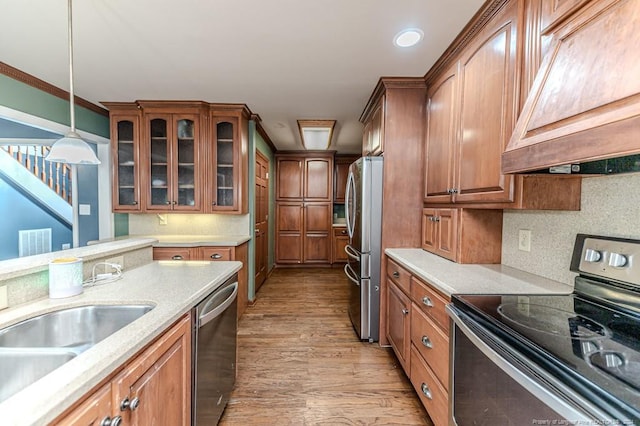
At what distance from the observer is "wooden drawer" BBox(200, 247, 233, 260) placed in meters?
2.94

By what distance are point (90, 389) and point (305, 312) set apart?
9.05 feet

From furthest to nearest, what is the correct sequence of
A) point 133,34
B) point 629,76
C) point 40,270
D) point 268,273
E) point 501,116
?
point 268,273 < point 133,34 < point 501,116 < point 40,270 < point 629,76

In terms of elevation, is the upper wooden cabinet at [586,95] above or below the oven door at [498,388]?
above

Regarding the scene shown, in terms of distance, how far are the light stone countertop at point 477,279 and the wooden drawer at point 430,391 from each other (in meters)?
0.52

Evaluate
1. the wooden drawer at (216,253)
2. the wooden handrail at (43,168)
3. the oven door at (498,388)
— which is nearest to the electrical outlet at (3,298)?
the oven door at (498,388)

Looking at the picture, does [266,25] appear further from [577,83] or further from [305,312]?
[305,312]

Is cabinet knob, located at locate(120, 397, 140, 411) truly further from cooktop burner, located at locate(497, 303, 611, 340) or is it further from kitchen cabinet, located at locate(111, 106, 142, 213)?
kitchen cabinet, located at locate(111, 106, 142, 213)

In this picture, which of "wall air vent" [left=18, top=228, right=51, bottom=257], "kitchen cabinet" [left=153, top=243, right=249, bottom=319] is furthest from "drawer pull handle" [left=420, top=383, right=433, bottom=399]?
"wall air vent" [left=18, top=228, right=51, bottom=257]

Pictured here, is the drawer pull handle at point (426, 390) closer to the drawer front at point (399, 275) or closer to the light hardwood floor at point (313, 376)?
the light hardwood floor at point (313, 376)

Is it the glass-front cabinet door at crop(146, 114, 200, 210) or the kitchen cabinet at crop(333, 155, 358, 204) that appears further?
→ the kitchen cabinet at crop(333, 155, 358, 204)

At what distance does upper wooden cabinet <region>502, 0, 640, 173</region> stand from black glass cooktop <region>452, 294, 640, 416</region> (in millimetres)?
540

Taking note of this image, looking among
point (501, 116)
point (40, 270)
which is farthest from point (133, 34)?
point (501, 116)

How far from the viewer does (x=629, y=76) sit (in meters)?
0.75

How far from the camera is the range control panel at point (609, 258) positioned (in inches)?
40.2
